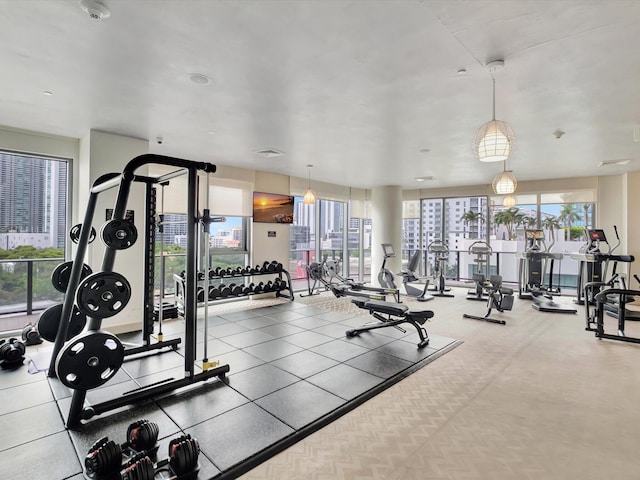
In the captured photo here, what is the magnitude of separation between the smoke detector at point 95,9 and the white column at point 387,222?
26.8ft

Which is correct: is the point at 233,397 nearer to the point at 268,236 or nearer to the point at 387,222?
the point at 268,236

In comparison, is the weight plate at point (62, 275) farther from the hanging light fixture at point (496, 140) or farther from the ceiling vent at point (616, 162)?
the ceiling vent at point (616, 162)

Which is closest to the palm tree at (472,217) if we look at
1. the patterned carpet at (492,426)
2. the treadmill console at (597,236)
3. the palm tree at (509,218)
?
the palm tree at (509,218)

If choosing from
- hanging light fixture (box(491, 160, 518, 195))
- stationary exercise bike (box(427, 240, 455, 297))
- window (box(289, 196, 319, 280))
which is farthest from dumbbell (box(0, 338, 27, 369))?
stationary exercise bike (box(427, 240, 455, 297))

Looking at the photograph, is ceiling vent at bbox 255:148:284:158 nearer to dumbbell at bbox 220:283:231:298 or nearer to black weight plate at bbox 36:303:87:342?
dumbbell at bbox 220:283:231:298

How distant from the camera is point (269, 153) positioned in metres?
5.75

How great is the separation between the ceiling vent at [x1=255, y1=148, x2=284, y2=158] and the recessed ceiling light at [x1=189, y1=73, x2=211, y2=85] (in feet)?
8.03

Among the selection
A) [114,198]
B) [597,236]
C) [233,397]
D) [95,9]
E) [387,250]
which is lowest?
[233,397]

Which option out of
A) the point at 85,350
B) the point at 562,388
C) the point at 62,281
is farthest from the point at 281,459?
the point at 62,281

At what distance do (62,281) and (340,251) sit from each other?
7.22m

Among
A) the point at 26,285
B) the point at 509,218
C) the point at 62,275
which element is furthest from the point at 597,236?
the point at 26,285

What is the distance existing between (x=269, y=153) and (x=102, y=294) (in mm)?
3916

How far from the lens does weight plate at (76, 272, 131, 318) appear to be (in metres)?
2.33

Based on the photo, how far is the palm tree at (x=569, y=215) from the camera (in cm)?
813
